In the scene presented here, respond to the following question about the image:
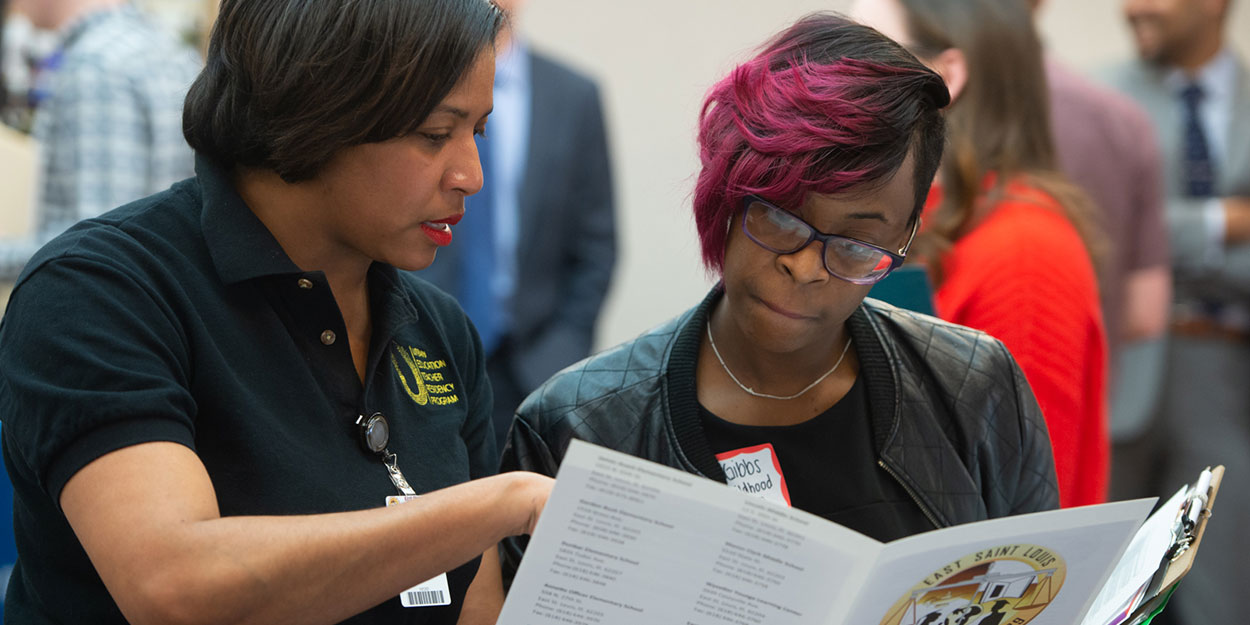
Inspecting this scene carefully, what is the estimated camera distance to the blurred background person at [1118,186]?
2896 millimetres

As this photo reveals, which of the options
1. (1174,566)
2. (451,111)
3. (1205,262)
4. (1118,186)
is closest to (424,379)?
(451,111)

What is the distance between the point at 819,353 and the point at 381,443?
0.58m

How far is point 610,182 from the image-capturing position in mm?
3596

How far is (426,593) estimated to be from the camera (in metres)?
1.39

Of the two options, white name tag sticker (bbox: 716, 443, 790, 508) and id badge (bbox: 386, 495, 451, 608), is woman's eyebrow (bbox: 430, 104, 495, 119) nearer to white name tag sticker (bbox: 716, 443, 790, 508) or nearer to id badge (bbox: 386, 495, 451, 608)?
id badge (bbox: 386, 495, 451, 608)

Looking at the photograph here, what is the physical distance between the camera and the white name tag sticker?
60.0 inches

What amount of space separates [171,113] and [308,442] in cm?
200

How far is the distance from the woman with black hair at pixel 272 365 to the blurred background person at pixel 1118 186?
1.84m

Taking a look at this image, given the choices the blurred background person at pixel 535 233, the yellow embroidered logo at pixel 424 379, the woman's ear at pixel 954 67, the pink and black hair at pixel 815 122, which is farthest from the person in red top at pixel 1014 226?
the blurred background person at pixel 535 233

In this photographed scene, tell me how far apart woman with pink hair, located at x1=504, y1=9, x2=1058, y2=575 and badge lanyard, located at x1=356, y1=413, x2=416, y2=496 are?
8.4 inches

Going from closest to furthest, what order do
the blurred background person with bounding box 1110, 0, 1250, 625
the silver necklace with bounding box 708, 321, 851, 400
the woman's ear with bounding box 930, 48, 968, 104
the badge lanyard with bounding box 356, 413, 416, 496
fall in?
the badge lanyard with bounding box 356, 413, 416, 496, the silver necklace with bounding box 708, 321, 851, 400, the woman's ear with bounding box 930, 48, 968, 104, the blurred background person with bounding box 1110, 0, 1250, 625

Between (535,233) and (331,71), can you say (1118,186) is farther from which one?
(331,71)

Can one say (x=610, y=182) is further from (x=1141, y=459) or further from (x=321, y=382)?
(x=321, y=382)

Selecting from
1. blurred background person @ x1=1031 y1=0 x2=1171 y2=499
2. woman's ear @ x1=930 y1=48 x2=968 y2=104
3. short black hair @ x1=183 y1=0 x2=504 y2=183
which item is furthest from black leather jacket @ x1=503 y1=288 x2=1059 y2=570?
blurred background person @ x1=1031 y1=0 x2=1171 y2=499
